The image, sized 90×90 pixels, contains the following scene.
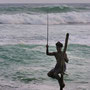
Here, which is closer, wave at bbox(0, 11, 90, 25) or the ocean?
the ocean

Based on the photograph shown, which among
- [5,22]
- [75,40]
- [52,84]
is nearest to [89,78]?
[52,84]

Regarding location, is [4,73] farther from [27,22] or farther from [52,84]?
[27,22]

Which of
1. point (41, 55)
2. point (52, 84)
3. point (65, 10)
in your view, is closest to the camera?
point (52, 84)

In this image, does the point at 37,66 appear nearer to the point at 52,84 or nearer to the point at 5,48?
the point at 52,84

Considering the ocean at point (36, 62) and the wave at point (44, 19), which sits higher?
the ocean at point (36, 62)

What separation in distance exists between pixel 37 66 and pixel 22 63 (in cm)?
95

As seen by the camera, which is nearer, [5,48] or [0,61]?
[0,61]

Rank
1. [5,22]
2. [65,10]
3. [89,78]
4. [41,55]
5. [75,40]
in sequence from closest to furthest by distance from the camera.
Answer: [89,78] → [41,55] → [75,40] → [5,22] → [65,10]

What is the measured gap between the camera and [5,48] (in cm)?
1898

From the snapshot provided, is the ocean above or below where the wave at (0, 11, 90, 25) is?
above

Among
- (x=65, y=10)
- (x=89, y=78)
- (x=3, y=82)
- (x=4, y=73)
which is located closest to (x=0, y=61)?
(x=4, y=73)

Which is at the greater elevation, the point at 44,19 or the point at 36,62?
the point at 36,62

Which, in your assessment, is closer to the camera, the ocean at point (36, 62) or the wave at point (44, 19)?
the ocean at point (36, 62)

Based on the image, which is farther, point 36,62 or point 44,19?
point 44,19
